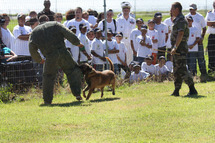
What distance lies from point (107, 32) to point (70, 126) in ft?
20.0

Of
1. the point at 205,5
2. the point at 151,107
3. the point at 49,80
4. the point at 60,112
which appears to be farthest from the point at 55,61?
the point at 205,5

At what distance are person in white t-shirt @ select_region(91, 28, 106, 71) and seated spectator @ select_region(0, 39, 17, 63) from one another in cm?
233

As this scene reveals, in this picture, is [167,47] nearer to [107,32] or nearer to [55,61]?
[107,32]

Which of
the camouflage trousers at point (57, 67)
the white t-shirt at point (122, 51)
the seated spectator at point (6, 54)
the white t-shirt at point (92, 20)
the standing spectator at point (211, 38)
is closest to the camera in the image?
the camouflage trousers at point (57, 67)

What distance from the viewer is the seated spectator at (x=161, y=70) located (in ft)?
44.8

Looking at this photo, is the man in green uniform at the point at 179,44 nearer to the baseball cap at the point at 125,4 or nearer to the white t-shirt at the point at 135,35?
the white t-shirt at the point at 135,35

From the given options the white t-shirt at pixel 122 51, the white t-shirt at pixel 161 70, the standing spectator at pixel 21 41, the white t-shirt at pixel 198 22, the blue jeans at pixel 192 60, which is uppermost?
the white t-shirt at pixel 198 22

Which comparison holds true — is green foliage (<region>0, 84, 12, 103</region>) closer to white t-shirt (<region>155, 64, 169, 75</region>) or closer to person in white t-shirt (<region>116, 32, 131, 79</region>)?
person in white t-shirt (<region>116, 32, 131, 79</region>)

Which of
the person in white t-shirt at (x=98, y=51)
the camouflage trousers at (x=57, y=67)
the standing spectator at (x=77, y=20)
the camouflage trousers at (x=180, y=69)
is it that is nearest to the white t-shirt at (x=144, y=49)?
the person in white t-shirt at (x=98, y=51)

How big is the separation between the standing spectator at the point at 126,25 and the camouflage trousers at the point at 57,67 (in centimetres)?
446

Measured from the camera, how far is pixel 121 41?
14.5 metres

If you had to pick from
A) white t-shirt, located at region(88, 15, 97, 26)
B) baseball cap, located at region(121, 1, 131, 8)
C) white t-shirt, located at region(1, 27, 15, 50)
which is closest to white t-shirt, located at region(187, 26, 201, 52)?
baseball cap, located at region(121, 1, 131, 8)

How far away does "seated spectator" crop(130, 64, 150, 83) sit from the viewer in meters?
13.4

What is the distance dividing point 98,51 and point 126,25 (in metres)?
2.08
